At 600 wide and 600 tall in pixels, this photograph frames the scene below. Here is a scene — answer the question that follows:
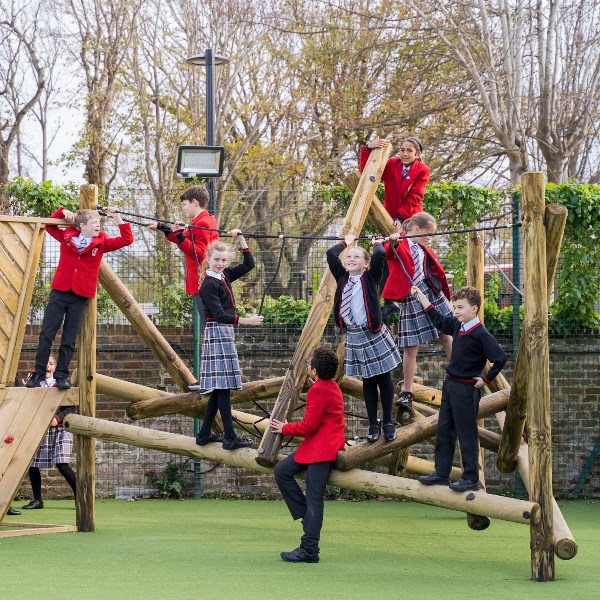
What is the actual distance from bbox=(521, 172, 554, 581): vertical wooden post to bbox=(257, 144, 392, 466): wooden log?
5.23ft

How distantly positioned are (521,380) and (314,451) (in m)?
1.49

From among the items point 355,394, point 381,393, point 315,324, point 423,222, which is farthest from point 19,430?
point 423,222

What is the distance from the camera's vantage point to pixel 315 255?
12219 mm

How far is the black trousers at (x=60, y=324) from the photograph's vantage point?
29.4 ft

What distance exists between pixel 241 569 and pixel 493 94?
1328 cm

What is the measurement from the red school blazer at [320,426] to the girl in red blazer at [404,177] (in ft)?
7.02

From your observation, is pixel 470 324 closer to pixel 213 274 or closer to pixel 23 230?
pixel 213 274

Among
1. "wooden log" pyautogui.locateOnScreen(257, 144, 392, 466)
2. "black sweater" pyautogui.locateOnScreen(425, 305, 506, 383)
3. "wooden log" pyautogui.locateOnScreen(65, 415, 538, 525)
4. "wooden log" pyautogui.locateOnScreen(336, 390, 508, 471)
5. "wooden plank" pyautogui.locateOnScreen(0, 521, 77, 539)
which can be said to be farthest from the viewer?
"wooden plank" pyautogui.locateOnScreen(0, 521, 77, 539)

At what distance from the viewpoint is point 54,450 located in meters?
10.9

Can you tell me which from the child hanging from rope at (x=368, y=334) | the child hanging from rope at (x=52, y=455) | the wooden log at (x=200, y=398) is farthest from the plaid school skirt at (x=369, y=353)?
the child hanging from rope at (x=52, y=455)

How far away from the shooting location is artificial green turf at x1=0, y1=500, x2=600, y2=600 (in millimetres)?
6422

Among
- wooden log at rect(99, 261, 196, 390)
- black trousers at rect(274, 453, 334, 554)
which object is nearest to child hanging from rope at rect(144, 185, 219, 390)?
wooden log at rect(99, 261, 196, 390)

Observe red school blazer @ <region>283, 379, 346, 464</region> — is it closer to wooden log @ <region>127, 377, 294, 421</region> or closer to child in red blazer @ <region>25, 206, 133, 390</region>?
wooden log @ <region>127, 377, 294, 421</region>

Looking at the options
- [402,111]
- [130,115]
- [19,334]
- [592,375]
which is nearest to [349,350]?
[19,334]
